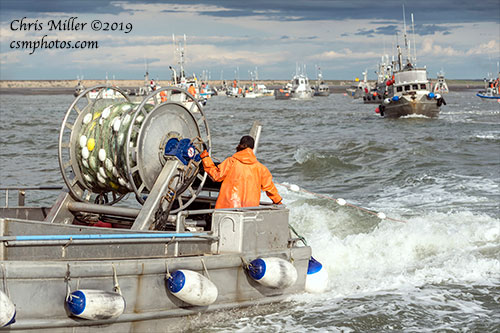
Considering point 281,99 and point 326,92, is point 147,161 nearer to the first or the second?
point 281,99

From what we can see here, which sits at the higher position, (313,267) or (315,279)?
(313,267)

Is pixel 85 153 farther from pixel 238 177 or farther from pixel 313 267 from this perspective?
pixel 313 267

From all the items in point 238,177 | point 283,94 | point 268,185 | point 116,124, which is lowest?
point 268,185

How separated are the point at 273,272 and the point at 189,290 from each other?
3.99 feet

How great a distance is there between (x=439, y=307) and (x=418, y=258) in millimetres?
2588

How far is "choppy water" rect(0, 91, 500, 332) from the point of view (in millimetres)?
8578

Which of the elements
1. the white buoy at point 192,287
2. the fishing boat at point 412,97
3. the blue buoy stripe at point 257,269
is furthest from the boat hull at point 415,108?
the white buoy at point 192,287

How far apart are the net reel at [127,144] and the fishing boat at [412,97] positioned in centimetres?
4569

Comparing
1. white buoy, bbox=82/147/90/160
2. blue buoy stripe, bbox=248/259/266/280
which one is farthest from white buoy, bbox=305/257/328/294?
white buoy, bbox=82/147/90/160

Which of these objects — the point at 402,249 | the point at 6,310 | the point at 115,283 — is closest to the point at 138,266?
the point at 115,283

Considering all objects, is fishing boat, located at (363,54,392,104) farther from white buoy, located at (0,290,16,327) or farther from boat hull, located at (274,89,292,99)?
white buoy, located at (0,290,16,327)

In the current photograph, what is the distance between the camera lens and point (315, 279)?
8.91 m

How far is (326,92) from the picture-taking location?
141m

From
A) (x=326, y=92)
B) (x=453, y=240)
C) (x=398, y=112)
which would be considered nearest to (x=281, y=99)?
(x=326, y=92)
